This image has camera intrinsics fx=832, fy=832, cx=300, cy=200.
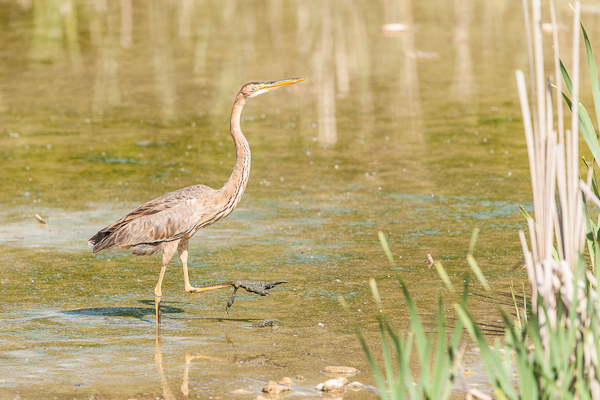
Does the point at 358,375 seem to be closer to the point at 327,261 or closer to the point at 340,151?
the point at 327,261

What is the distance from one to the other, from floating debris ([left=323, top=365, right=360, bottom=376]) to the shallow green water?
0.06 meters

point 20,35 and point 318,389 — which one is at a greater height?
point 20,35

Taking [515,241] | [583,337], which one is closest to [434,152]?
[515,241]

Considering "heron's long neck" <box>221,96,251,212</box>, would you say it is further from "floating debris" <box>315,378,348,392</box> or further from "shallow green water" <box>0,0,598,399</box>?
"floating debris" <box>315,378,348,392</box>

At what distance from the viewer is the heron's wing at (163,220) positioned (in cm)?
662

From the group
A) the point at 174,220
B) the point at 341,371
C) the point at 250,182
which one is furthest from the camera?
the point at 250,182

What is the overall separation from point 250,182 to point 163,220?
364cm

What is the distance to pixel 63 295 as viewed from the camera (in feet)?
22.8

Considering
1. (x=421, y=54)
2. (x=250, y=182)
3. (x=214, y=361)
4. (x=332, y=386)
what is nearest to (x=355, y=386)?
(x=332, y=386)

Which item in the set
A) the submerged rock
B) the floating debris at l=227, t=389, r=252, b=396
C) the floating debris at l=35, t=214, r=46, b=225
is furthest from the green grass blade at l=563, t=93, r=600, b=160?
the floating debris at l=35, t=214, r=46, b=225

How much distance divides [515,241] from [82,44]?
45.2ft

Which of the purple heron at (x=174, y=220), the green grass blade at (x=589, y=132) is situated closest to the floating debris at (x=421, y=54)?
the purple heron at (x=174, y=220)

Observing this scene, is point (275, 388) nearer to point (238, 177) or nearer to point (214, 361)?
point (214, 361)

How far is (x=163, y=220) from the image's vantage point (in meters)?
6.63
